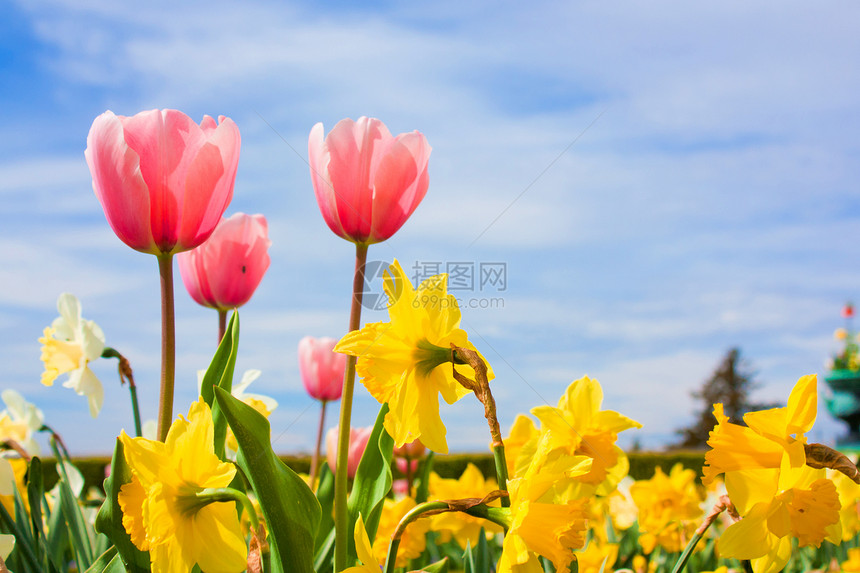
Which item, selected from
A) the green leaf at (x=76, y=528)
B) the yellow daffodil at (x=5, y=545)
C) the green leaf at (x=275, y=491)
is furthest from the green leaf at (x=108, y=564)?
the green leaf at (x=76, y=528)

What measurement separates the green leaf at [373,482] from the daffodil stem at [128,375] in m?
0.64

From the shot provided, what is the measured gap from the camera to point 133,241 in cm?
123

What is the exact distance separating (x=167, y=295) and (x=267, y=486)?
437 mm

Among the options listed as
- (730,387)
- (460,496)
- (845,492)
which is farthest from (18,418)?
(730,387)

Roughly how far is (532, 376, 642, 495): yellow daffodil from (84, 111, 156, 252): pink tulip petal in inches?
31.6

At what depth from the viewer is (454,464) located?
9695 mm

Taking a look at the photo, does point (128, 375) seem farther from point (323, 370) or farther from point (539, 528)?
point (539, 528)

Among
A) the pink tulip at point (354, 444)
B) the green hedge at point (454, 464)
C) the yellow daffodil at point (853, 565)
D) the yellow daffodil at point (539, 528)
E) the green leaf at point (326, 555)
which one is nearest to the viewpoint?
the yellow daffodil at point (539, 528)

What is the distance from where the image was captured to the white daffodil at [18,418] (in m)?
2.56

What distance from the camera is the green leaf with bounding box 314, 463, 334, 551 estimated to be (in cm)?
150

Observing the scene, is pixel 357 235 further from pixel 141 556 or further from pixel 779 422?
pixel 779 422

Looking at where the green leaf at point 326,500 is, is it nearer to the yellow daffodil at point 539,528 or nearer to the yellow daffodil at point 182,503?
the yellow daffodil at point 182,503

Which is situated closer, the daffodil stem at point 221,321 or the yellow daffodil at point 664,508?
the daffodil stem at point 221,321

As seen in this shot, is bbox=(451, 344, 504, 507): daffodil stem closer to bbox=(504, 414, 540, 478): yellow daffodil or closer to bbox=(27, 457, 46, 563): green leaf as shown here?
bbox=(504, 414, 540, 478): yellow daffodil
